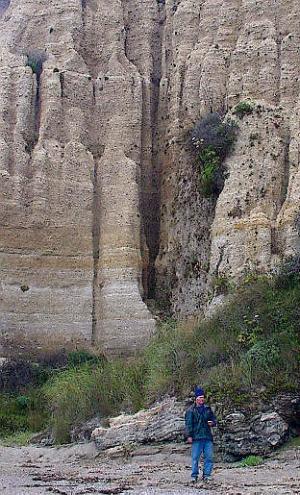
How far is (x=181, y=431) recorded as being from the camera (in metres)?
17.2

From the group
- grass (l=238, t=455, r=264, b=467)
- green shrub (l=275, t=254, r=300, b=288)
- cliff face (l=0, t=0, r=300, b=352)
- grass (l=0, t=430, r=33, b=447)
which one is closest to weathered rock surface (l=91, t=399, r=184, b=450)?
grass (l=238, t=455, r=264, b=467)

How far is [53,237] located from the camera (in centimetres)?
3531

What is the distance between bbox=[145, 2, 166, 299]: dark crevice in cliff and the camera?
3756cm

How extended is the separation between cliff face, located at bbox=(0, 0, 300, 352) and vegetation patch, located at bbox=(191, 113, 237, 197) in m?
0.56

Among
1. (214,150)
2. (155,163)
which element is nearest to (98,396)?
(214,150)

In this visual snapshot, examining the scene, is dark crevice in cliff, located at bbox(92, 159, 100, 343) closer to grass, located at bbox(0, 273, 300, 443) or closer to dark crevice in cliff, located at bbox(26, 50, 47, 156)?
dark crevice in cliff, located at bbox(26, 50, 47, 156)

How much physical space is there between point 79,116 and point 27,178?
4.44m

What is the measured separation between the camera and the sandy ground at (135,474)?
474 inches

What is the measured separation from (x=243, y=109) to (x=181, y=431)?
19327 mm

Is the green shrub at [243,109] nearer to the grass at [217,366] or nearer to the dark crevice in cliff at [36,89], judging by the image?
the dark crevice in cliff at [36,89]

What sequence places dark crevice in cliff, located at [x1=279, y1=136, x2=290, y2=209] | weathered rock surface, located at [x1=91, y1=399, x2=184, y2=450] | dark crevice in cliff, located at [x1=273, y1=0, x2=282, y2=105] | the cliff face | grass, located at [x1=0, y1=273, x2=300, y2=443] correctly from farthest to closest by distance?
dark crevice in cliff, located at [x1=273, y1=0, x2=282, y2=105]
the cliff face
dark crevice in cliff, located at [x1=279, y1=136, x2=290, y2=209]
weathered rock surface, located at [x1=91, y1=399, x2=184, y2=450]
grass, located at [x1=0, y1=273, x2=300, y2=443]

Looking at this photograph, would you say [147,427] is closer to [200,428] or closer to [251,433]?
[251,433]

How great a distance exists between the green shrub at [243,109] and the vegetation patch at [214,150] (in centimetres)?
54

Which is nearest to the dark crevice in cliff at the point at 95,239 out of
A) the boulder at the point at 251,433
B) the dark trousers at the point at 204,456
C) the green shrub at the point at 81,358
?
the green shrub at the point at 81,358
